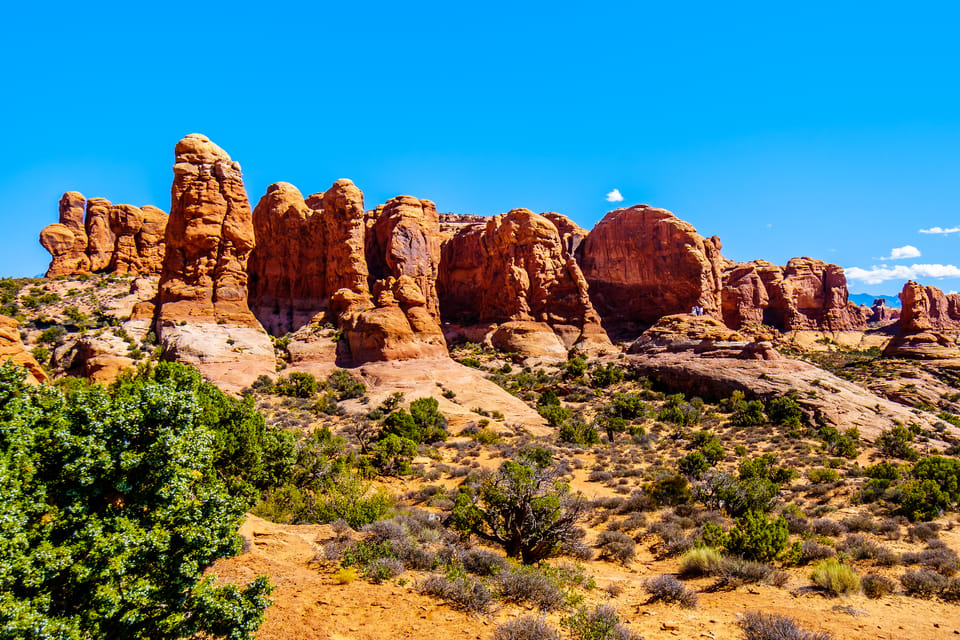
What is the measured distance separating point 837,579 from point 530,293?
1769 inches

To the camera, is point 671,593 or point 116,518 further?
point 671,593

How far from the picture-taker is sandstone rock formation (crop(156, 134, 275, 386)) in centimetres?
3312

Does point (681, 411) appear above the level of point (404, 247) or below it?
below

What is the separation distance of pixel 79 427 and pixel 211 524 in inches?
71.5

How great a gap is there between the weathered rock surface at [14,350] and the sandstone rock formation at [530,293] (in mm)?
37820

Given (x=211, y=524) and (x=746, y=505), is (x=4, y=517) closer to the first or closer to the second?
(x=211, y=524)

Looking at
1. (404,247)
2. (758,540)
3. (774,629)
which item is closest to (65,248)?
(404,247)

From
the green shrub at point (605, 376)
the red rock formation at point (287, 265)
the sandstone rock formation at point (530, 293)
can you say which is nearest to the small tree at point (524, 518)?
the green shrub at point (605, 376)

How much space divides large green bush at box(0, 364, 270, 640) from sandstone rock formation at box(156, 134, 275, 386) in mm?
28417

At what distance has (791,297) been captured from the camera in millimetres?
75438

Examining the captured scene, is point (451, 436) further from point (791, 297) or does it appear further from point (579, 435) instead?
point (791, 297)

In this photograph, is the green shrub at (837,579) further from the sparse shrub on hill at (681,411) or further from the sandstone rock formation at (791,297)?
the sandstone rock formation at (791,297)

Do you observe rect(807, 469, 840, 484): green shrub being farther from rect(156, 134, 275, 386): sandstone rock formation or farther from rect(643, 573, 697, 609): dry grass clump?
rect(156, 134, 275, 386): sandstone rock formation

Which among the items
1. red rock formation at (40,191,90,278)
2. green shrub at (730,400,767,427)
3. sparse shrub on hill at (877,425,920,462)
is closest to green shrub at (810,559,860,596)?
sparse shrub on hill at (877,425,920,462)
